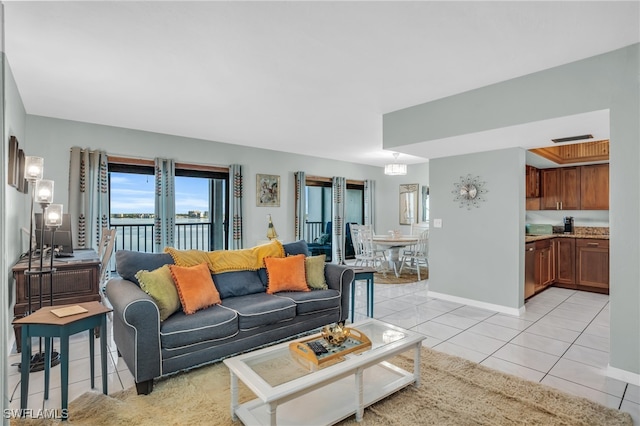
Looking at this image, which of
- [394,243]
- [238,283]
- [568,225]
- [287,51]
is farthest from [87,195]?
[568,225]

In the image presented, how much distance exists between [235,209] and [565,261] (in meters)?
5.74

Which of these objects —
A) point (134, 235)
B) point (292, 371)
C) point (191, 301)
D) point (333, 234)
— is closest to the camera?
point (292, 371)

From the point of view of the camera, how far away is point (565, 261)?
5.55 m

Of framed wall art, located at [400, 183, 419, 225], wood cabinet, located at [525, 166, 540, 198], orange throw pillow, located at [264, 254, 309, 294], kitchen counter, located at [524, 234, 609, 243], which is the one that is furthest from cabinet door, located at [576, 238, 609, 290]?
orange throw pillow, located at [264, 254, 309, 294]

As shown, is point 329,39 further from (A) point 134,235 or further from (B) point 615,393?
(A) point 134,235

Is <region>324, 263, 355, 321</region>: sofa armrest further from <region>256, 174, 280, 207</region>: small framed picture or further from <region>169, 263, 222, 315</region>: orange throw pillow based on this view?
<region>256, 174, 280, 207</region>: small framed picture

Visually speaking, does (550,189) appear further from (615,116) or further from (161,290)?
(161,290)

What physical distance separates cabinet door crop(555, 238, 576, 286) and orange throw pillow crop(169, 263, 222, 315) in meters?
5.60

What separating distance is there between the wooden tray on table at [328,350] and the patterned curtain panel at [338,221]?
5.36 metres

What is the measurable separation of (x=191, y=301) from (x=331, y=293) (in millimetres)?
1391

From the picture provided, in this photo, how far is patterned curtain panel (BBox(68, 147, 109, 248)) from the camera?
4.56 meters

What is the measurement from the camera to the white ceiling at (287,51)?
2.11 m

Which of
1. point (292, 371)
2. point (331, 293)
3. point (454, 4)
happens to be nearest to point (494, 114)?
point (454, 4)

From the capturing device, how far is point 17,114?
11.4 ft
